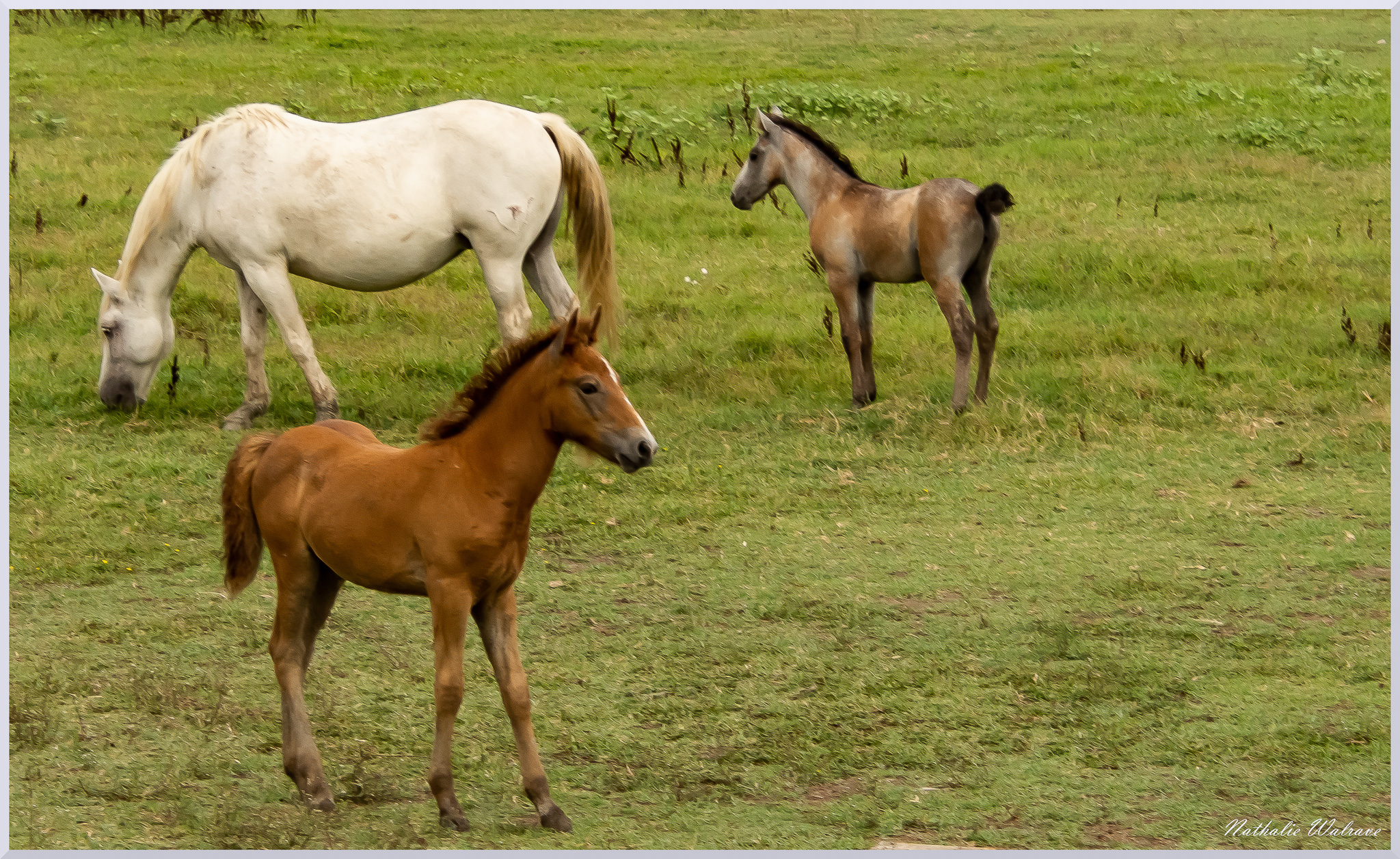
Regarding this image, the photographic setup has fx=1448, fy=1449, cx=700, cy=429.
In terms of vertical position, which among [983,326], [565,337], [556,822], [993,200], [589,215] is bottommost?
[556,822]

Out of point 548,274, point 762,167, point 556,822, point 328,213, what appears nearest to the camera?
point 556,822

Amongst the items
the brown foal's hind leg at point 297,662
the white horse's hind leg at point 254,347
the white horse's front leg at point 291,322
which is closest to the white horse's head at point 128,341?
the white horse's hind leg at point 254,347

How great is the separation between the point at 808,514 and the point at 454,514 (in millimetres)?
3722

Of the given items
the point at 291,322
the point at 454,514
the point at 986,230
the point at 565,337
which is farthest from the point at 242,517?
the point at 986,230

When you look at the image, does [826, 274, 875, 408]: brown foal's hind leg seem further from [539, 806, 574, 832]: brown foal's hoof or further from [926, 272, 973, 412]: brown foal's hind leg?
[539, 806, 574, 832]: brown foal's hoof

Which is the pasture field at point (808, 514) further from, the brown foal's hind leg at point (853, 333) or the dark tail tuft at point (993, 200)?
the dark tail tuft at point (993, 200)

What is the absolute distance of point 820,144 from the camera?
9.88m

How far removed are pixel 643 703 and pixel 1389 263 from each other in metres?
9.31

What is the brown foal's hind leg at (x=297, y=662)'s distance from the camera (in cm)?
451

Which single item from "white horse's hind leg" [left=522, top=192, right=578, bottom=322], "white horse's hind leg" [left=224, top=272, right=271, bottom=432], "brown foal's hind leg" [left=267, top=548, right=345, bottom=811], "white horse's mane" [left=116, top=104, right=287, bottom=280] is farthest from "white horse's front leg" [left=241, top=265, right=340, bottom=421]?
"brown foal's hind leg" [left=267, top=548, right=345, bottom=811]

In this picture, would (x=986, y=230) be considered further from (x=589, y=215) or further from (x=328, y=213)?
(x=328, y=213)

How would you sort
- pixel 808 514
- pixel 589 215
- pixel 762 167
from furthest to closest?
1. pixel 762 167
2. pixel 589 215
3. pixel 808 514

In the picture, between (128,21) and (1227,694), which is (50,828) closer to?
(1227,694)

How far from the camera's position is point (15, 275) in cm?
1139
